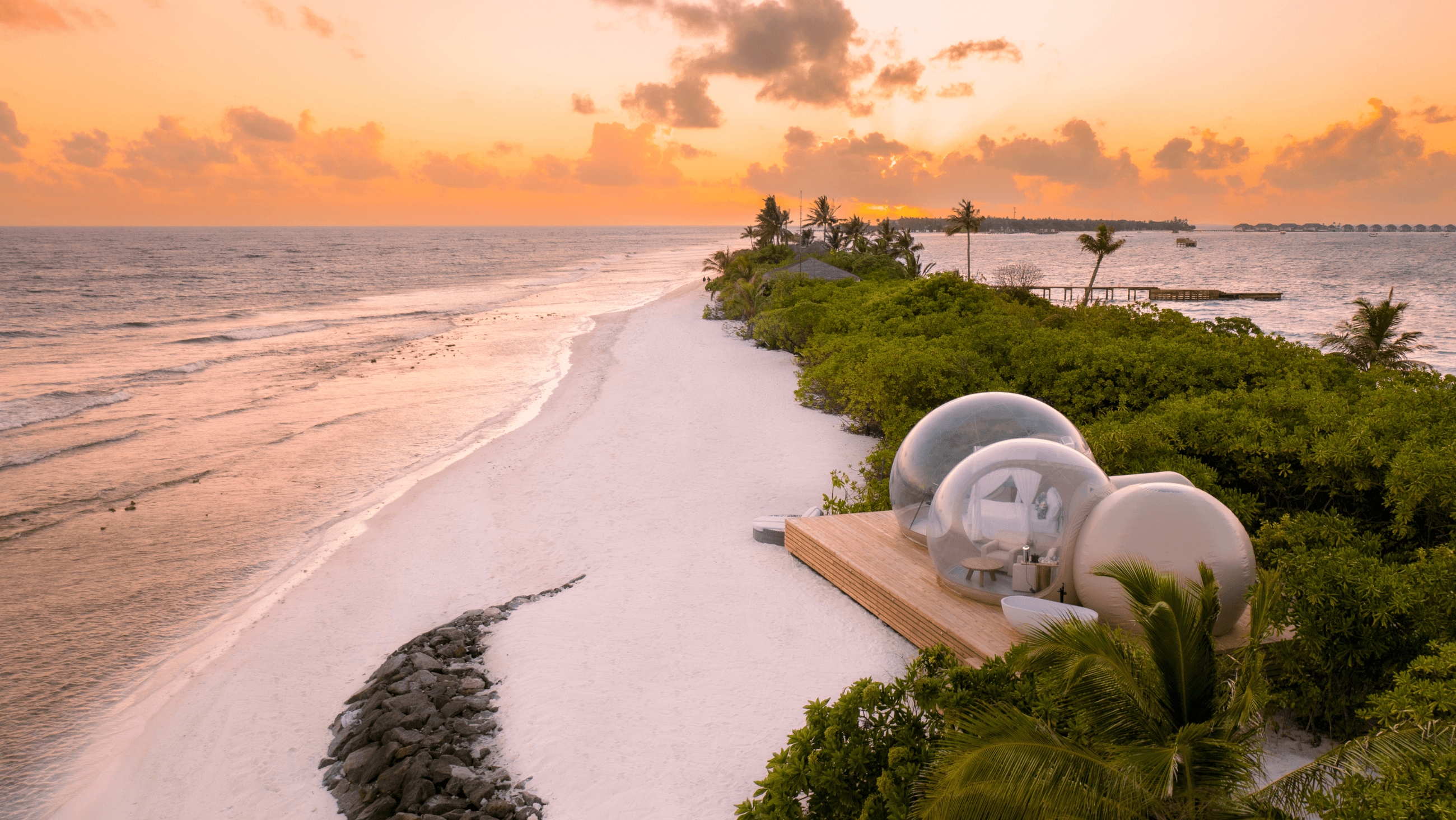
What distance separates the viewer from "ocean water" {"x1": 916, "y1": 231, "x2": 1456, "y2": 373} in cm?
5522

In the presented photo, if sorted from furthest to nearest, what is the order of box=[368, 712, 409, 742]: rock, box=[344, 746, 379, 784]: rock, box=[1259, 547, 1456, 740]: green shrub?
1. box=[368, 712, 409, 742]: rock
2. box=[344, 746, 379, 784]: rock
3. box=[1259, 547, 1456, 740]: green shrub

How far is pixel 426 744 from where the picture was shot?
602 centimetres

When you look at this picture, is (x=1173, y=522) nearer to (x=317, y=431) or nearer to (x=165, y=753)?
(x=165, y=753)

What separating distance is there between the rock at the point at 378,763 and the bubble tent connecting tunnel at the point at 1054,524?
4925mm

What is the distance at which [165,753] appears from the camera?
22.3 ft

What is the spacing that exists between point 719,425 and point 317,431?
10.2m

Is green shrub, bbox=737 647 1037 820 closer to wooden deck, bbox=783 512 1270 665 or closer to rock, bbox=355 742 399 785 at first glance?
wooden deck, bbox=783 512 1270 665

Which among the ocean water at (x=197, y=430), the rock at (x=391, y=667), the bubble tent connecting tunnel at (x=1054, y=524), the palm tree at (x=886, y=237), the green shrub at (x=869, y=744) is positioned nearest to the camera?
the green shrub at (x=869, y=744)

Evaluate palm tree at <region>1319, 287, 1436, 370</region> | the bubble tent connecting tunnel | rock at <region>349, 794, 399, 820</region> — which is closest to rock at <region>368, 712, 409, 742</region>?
rock at <region>349, 794, 399, 820</region>

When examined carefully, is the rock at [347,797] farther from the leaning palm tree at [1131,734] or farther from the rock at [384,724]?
the leaning palm tree at [1131,734]

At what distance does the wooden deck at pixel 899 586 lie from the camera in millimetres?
5969

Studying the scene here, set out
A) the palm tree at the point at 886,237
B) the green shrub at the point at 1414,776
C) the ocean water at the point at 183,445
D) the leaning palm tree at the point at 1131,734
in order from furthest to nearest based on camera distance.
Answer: the palm tree at the point at 886,237
the ocean water at the point at 183,445
the leaning palm tree at the point at 1131,734
the green shrub at the point at 1414,776

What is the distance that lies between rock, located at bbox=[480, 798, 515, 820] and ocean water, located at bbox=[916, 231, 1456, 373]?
3548 centimetres

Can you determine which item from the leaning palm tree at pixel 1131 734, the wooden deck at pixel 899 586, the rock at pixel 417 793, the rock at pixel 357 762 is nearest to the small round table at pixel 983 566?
the wooden deck at pixel 899 586
